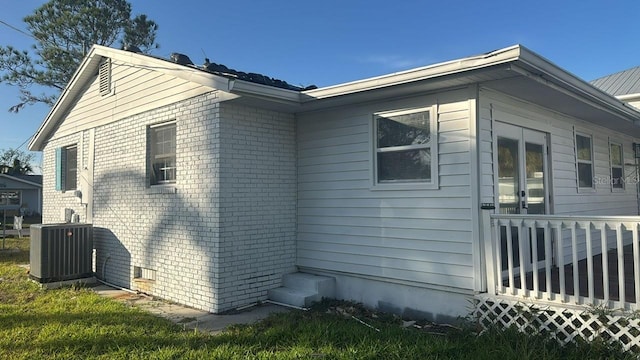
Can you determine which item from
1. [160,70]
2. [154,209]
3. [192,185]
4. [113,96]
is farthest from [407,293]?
[113,96]

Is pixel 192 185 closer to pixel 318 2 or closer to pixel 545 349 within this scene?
pixel 545 349

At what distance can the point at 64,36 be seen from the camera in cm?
2272

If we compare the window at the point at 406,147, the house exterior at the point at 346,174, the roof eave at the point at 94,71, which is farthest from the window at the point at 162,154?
the window at the point at 406,147

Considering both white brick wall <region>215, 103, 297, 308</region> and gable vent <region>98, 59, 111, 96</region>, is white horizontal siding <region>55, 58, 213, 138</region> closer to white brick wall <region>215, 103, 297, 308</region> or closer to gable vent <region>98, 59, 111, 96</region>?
gable vent <region>98, 59, 111, 96</region>

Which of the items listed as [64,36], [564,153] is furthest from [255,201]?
[64,36]

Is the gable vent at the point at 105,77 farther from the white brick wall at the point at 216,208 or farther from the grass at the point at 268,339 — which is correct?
the grass at the point at 268,339

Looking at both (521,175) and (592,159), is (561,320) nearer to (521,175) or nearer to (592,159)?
(521,175)

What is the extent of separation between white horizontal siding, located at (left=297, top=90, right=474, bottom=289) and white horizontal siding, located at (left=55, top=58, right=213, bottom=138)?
1.91 metres

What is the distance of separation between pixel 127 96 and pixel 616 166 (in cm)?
974

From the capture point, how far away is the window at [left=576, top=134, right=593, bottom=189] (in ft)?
24.6

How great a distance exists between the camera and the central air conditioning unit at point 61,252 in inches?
292

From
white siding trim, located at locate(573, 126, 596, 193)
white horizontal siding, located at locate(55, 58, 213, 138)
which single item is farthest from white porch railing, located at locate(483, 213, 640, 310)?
white horizontal siding, located at locate(55, 58, 213, 138)

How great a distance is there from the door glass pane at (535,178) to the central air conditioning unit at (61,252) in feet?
24.5

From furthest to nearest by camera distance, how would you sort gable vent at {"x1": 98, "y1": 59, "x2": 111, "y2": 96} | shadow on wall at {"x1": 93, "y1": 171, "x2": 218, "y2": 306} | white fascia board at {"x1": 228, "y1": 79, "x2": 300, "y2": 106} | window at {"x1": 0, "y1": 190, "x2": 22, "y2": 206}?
window at {"x1": 0, "y1": 190, "x2": 22, "y2": 206}, gable vent at {"x1": 98, "y1": 59, "x2": 111, "y2": 96}, shadow on wall at {"x1": 93, "y1": 171, "x2": 218, "y2": 306}, white fascia board at {"x1": 228, "y1": 79, "x2": 300, "y2": 106}
